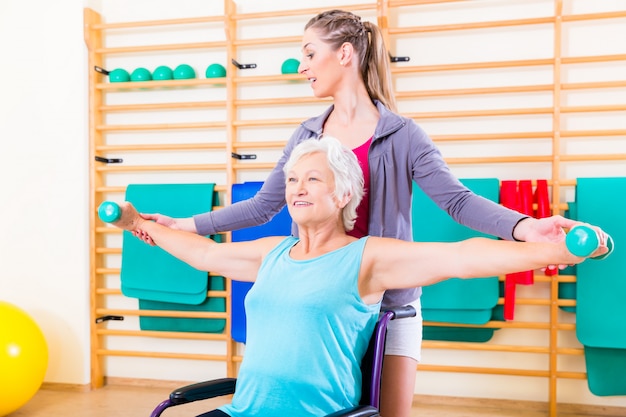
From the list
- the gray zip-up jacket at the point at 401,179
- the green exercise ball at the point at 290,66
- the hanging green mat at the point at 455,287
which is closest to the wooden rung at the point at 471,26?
the green exercise ball at the point at 290,66

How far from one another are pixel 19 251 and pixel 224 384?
2916 mm

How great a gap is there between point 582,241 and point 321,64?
89cm

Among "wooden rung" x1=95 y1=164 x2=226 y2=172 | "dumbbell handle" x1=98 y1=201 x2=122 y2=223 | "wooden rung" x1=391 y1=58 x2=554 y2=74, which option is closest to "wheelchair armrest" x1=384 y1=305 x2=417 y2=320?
"dumbbell handle" x1=98 y1=201 x2=122 y2=223

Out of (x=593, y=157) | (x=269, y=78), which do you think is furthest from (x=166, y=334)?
(x=593, y=157)

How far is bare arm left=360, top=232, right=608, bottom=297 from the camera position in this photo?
47.9 inches

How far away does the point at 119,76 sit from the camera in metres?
3.78

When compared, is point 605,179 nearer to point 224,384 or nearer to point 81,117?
point 224,384

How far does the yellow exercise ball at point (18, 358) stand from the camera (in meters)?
3.07

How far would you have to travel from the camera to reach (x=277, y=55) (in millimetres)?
3711

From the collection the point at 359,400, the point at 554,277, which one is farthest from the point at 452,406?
the point at 359,400

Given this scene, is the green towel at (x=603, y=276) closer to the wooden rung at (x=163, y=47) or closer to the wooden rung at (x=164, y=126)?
the wooden rung at (x=164, y=126)

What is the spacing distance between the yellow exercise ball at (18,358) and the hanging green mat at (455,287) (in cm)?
209

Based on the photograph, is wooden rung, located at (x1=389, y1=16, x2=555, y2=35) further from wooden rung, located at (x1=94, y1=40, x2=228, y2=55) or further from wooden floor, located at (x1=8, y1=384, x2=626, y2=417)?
wooden floor, located at (x1=8, y1=384, x2=626, y2=417)

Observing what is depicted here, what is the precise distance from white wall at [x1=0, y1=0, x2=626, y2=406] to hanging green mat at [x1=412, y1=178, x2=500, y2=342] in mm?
1665
